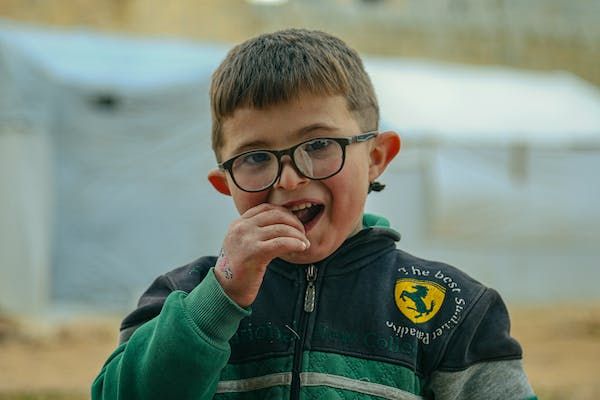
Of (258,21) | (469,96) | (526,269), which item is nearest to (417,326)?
(526,269)

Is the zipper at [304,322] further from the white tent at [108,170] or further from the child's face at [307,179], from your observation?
the white tent at [108,170]

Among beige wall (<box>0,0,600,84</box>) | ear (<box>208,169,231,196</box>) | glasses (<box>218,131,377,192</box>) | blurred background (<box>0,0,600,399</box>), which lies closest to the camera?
glasses (<box>218,131,377,192</box>)

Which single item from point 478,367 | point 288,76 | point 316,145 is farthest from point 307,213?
point 478,367

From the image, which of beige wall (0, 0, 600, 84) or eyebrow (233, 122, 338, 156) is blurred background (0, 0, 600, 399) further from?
eyebrow (233, 122, 338, 156)

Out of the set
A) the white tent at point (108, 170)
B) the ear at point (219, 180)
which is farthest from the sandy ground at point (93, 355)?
the ear at point (219, 180)

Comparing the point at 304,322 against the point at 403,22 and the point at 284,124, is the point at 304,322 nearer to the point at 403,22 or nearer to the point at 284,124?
the point at 284,124

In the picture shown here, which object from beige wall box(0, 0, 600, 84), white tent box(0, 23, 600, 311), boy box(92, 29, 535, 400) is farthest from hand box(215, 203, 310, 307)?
beige wall box(0, 0, 600, 84)

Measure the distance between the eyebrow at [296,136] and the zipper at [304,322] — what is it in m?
0.22

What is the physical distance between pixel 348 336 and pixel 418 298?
0.40ft

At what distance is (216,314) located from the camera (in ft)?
4.26

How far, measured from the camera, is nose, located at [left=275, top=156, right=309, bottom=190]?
1375 mm

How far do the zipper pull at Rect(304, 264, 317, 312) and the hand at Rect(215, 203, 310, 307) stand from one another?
0.15 metres

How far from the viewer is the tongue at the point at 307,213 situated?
4.68 feet

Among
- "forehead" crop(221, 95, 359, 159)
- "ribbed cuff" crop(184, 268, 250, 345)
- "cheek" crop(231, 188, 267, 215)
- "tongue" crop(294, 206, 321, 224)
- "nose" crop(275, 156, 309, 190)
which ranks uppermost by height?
"forehead" crop(221, 95, 359, 159)
